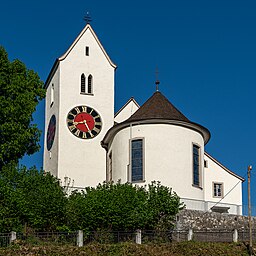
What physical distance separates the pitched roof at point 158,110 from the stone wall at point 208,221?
20.4 ft

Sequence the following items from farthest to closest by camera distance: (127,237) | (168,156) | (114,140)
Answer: (114,140) < (168,156) < (127,237)

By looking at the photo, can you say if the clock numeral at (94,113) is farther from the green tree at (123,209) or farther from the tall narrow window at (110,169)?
the green tree at (123,209)

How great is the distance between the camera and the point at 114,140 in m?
45.9

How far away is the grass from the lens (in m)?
32.4

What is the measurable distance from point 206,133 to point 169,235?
36.1ft

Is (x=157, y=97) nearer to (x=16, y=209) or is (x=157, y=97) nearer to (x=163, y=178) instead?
(x=163, y=178)

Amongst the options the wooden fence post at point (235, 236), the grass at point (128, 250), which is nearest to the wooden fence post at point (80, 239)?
the grass at point (128, 250)

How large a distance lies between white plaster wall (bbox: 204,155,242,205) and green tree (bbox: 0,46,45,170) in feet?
41.4

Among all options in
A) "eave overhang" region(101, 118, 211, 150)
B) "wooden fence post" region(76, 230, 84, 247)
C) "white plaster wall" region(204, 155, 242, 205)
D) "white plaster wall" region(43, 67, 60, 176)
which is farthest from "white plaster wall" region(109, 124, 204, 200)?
"wooden fence post" region(76, 230, 84, 247)

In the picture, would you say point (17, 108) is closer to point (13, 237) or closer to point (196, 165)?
point (13, 237)

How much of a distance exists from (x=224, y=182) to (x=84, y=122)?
10647mm

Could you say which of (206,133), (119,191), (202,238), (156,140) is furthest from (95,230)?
(206,133)

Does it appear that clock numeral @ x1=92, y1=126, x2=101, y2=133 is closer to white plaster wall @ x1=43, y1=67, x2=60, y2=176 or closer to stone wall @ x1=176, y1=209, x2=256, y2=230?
white plaster wall @ x1=43, y1=67, x2=60, y2=176

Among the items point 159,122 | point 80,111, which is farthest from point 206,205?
point 80,111
